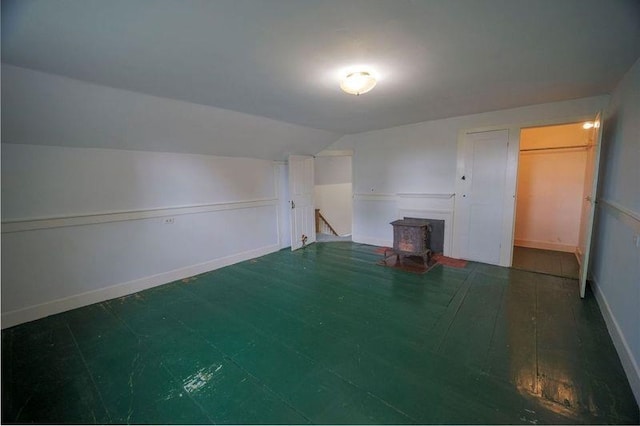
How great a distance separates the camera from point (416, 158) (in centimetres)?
454

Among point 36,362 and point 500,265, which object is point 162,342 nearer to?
point 36,362

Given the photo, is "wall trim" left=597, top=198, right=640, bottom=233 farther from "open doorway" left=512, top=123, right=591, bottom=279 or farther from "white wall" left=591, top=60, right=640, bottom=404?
"open doorway" left=512, top=123, right=591, bottom=279

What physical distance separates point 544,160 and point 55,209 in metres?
7.13

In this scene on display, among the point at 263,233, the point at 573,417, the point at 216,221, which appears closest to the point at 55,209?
the point at 216,221

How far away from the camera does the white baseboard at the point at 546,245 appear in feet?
14.7

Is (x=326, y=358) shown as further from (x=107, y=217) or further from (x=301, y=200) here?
(x=301, y=200)

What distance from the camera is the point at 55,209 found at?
2727 millimetres

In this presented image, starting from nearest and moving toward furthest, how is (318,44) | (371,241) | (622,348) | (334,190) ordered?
(318,44)
(622,348)
(371,241)
(334,190)

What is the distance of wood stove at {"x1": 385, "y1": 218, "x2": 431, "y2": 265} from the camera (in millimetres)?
3925

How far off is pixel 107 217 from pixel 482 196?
5122 millimetres

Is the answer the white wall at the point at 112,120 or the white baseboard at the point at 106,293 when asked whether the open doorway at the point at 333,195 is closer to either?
the white wall at the point at 112,120

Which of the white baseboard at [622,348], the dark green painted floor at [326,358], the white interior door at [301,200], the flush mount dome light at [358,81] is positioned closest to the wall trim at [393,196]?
the white interior door at [301,200]

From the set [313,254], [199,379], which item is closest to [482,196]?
[313,254]

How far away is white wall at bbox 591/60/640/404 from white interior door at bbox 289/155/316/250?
412cm
